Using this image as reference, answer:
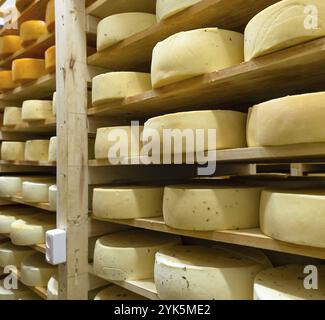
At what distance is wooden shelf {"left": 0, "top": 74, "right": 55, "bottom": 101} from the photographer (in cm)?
177

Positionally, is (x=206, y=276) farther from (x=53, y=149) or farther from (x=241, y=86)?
(x=53, y=149)

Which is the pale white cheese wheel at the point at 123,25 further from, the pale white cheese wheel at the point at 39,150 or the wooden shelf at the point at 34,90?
the pale white cheese wheel at the point at 39,150

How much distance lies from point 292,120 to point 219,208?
34 centimetres

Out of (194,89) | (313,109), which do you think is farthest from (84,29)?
(313,109)

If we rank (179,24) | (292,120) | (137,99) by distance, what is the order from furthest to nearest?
(137,99) < (179,24) < (292,120)

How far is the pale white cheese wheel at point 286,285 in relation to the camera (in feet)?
2.74

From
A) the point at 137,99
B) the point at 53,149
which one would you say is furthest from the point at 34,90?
the point at 137,99

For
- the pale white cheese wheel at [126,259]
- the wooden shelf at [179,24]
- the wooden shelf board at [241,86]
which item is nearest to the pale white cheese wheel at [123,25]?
the wooden shelf at [179,24]

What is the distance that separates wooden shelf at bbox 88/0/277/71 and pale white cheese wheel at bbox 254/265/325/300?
813 mm

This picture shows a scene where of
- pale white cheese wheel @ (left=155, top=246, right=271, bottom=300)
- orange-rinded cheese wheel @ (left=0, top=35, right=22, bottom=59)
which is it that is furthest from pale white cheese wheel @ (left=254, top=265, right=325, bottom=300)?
orange-rinded cheese wheel @ (left=0, top=35, right=22, bottom=59)

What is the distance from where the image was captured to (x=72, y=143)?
1.40m

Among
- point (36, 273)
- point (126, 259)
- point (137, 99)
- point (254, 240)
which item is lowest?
point (36, 273)

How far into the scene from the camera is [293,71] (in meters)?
0.92

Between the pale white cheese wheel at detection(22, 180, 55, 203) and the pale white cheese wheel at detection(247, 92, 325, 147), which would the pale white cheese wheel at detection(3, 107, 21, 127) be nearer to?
the pale white cheese wheel at detection(22, 180, 55, 203)
